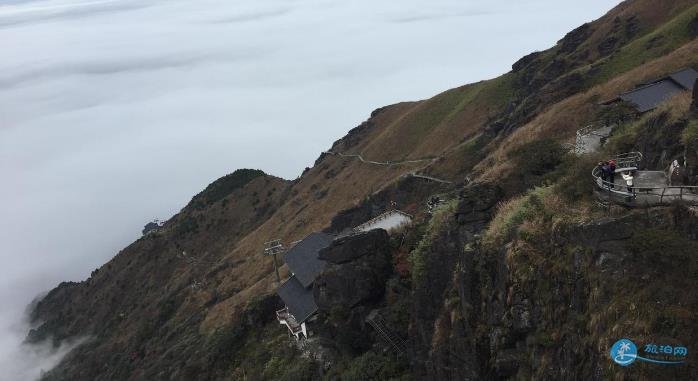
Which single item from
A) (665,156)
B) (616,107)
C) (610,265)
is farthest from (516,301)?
(616,107)

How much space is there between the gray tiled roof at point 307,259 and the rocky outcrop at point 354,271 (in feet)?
31.0

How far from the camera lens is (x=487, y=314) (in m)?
18.9

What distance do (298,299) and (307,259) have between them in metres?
4.91

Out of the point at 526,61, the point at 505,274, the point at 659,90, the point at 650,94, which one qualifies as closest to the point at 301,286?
the point at 505,274

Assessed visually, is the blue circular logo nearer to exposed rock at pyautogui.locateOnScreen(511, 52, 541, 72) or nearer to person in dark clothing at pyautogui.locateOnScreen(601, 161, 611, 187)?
person in dark clothing at pyautogui.locateOnScreen(601, 161, 611, 187)

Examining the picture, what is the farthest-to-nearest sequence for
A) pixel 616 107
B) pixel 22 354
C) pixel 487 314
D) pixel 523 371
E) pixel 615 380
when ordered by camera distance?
pixel 22 354 < pixel 616 107 < pixel 487 314 < pixel 523 371 < pixel 615 380

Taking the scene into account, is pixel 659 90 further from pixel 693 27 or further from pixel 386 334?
pixel 693 27

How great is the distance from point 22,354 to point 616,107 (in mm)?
163751

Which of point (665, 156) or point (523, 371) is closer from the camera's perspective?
point (523, 371)

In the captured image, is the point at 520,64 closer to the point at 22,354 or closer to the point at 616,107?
the point at 616,107

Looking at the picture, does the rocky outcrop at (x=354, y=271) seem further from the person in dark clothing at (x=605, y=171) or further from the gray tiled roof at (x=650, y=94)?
the gray tiled roof at (x=650, y=94)

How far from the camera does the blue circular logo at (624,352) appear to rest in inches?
499

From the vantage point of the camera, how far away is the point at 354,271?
3158 centimetres

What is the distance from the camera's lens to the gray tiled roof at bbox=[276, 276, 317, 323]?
38972 millimetres
